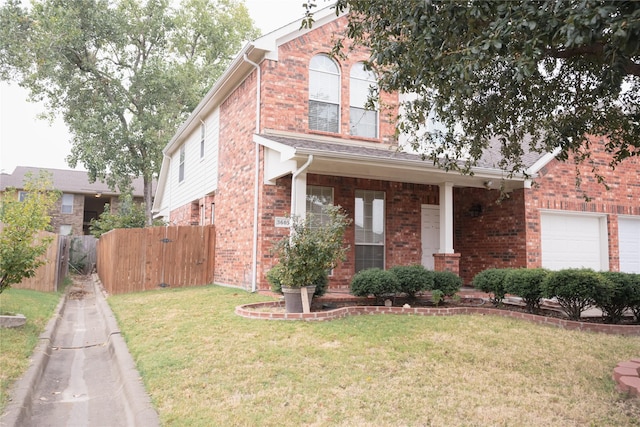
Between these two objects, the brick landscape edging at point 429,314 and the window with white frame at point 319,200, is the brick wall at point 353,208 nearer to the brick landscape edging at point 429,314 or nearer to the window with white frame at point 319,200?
the window with white frame at point 319,200

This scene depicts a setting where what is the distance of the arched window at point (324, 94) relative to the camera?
1202 centimetres

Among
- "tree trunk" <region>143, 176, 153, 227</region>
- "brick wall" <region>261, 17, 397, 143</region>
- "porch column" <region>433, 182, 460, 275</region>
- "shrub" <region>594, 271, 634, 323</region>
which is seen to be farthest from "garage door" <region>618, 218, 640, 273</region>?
"tree trunk" <region>143, 176, 153, 227</region>

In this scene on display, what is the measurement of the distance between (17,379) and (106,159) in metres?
20.9

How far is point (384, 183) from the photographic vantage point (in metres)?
12.5

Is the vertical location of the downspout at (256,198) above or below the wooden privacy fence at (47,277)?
above

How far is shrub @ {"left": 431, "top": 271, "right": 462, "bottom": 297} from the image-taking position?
30.0ft

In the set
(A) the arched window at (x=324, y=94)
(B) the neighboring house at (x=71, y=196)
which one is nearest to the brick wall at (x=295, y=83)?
(A) the arched window at (x=324, y=94)

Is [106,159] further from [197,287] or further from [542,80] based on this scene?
[542,80]

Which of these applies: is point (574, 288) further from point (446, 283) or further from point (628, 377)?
point (628, 377)

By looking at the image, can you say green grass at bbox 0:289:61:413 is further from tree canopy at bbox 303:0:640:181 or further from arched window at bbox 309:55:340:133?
arched window at bbox 309:55:340:133

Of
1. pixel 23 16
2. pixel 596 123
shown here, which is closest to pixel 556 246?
pixel 596 123

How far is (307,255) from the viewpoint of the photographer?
26.2 feet

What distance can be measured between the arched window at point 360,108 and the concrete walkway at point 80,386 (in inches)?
300

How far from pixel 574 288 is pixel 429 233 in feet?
19.4
